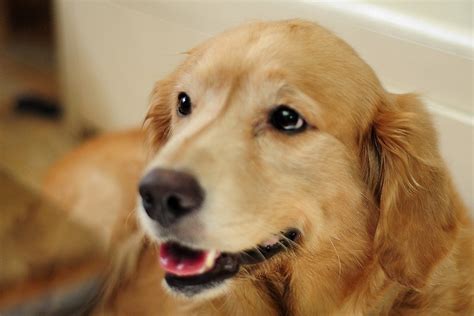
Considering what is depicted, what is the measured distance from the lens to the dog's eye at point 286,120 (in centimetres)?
136

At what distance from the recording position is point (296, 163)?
135 centimetres

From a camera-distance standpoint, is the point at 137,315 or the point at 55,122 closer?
the point at 137,315

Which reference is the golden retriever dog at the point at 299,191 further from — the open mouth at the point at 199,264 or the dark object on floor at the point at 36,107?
the dark object on floor at the point at 36,107

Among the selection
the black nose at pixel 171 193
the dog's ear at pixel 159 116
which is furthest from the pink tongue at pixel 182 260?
the dog's ear at pixel 159 116

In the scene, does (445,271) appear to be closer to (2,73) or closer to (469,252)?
(469,252)

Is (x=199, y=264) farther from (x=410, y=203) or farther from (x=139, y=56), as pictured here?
(x=139, y=56)

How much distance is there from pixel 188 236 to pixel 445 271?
663mm

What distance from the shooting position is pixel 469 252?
162cm

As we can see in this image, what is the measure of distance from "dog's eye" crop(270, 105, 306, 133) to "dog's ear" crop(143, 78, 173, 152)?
0.41 m

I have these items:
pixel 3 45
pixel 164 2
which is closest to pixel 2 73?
pixel 3 45

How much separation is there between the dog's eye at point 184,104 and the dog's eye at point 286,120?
23 centimetres

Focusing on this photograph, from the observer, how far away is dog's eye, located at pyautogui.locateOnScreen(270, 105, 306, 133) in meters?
1.36

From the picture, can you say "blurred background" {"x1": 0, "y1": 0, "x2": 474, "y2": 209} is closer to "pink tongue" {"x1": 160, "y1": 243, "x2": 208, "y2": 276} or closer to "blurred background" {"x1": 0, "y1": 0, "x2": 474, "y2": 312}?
"blurred background" {"x1": 0, "y1": 0, "x2": 474, "y2": 312}

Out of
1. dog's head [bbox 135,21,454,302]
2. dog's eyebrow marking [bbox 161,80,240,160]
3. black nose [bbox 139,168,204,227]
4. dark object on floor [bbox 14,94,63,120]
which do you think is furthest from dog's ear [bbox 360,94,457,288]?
dark object on floor [bbox 14,94,63,120]
